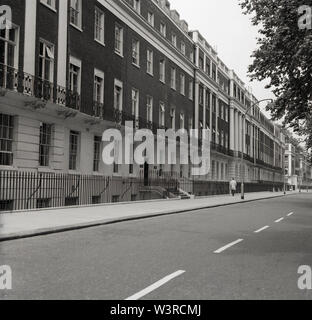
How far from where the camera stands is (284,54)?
13.4 meters

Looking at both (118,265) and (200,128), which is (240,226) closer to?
→ (118,265)

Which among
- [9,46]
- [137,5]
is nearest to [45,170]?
[9,46]

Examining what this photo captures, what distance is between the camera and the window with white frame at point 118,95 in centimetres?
2839

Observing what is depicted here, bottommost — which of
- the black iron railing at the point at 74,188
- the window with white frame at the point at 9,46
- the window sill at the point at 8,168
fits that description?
the black iron railing at the point at 74,188

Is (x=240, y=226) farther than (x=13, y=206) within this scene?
No

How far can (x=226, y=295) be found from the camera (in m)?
5.46

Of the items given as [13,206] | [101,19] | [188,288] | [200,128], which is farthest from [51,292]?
[200,128]

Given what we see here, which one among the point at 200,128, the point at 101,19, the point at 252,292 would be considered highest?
the point at 101,19

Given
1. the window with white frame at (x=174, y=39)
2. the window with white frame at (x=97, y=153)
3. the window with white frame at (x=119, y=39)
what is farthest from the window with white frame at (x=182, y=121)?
the window with white frame at (x=97, y=153)

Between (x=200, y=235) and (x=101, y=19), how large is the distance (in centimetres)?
1874
